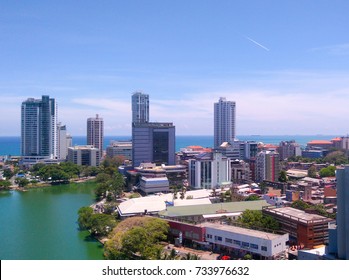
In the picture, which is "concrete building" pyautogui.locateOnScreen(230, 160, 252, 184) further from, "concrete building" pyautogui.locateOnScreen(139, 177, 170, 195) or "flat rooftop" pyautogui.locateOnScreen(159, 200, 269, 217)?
"flat rooftop" pyautogui.locateOnScreen(159, 200, 269, 217)

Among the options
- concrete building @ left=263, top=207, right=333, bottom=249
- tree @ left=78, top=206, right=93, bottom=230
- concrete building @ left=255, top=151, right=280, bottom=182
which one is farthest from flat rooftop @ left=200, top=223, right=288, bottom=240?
concrete building @ left=255, top=151, right=280, bottom=182

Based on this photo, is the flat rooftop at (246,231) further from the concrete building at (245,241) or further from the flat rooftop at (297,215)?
the flat rooftop at (297,215)

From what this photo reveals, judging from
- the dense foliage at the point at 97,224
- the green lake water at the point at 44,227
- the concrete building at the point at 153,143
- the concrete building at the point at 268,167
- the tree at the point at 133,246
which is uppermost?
the concrete building at the point at 153,143

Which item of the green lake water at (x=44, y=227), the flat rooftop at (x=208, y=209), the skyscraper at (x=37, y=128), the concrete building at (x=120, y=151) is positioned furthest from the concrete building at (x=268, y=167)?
the skyscraper at (x=37, y=128)

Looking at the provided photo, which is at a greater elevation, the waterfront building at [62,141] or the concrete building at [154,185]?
the waterfront building at [62,141]

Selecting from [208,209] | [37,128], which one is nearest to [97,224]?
[208,209]

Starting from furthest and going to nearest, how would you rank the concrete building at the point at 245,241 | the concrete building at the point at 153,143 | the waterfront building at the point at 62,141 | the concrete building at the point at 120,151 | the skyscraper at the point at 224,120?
the waterfront building at the point at 62,141, the skyscraper at the point at 224,120, the concrete building at the point at 120,151, the concrete building at the point at 153,143, the concrete building at the point at 245,241
